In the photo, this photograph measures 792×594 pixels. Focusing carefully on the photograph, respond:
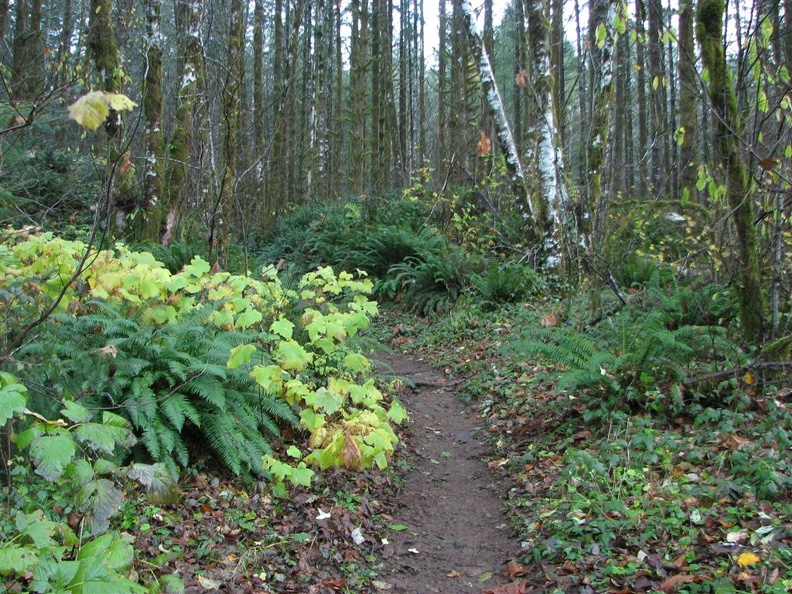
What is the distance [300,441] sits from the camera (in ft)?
16.3

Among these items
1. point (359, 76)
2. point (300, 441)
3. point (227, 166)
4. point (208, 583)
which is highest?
point (359, 76)

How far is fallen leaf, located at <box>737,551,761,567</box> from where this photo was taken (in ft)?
9.38

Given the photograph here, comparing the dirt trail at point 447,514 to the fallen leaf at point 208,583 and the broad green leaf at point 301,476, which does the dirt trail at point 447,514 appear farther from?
the fallen leaf at point 208,583

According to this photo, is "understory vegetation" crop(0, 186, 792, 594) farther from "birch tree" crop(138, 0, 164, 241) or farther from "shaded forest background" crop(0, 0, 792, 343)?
"birch tree" crop(138, 0, 164, 241)

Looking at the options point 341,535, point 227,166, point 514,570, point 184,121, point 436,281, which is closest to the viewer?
point 514,570

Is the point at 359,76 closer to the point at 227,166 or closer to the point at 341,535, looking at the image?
the point at 227,166

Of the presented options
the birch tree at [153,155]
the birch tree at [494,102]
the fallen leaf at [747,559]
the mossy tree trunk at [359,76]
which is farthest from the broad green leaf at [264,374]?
the mossy tree trunk at [359,76]

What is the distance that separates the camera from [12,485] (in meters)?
3.25

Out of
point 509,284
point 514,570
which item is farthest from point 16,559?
point 509,284

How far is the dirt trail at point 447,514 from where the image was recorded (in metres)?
3.57

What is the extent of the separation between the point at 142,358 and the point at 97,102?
2.90 metres

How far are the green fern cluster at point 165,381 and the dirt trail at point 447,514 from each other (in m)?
1.17

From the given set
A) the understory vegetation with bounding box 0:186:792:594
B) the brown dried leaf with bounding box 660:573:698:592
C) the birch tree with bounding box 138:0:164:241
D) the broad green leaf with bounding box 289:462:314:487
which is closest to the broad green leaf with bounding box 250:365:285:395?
the understory vegetation with bounding box 0:186:792:594

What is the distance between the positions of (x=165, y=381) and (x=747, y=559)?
3766mm
